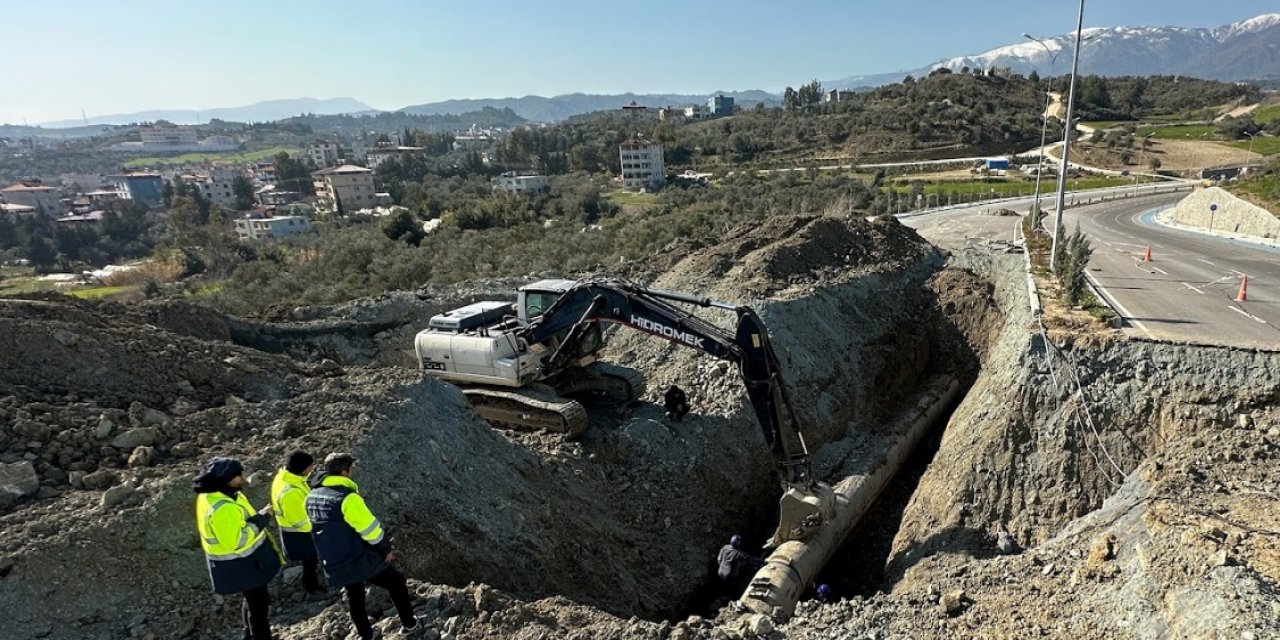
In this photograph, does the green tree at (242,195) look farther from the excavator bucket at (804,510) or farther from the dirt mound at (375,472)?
the excavator bucket at (804,510)

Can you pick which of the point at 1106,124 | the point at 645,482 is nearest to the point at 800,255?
the point at 645,482

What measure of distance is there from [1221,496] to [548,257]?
24.8m

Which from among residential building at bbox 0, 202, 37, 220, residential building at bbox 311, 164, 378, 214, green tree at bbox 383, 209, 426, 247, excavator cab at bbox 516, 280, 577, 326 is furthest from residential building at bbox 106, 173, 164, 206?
excavator cab at bbox 516, 280, 577, 326

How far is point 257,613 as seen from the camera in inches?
218

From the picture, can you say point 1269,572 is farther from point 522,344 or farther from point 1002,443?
point 522,344

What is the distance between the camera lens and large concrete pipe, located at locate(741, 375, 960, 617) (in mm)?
8477

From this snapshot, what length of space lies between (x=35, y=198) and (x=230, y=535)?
118442 mm

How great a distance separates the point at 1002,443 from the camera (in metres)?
10.9

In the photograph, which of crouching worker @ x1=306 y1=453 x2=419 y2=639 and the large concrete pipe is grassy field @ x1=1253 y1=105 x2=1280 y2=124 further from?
crouching worker @ x1=306 y1=453 x2=419 y2=639

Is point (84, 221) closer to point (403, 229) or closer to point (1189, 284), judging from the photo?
point (403, 229)

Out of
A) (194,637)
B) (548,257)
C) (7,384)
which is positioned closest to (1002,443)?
(194,637)

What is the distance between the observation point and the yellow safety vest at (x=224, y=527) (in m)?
5.03

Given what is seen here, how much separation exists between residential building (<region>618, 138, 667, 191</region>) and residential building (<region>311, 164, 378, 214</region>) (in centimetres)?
3217

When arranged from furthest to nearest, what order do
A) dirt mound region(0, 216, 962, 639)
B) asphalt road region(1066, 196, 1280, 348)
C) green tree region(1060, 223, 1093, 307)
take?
green tree region(1060, 223, 1093, 307) → asphalt road region(1066, 196, 1280, 348) → dirt mound region(0, 216, 962, 639)
